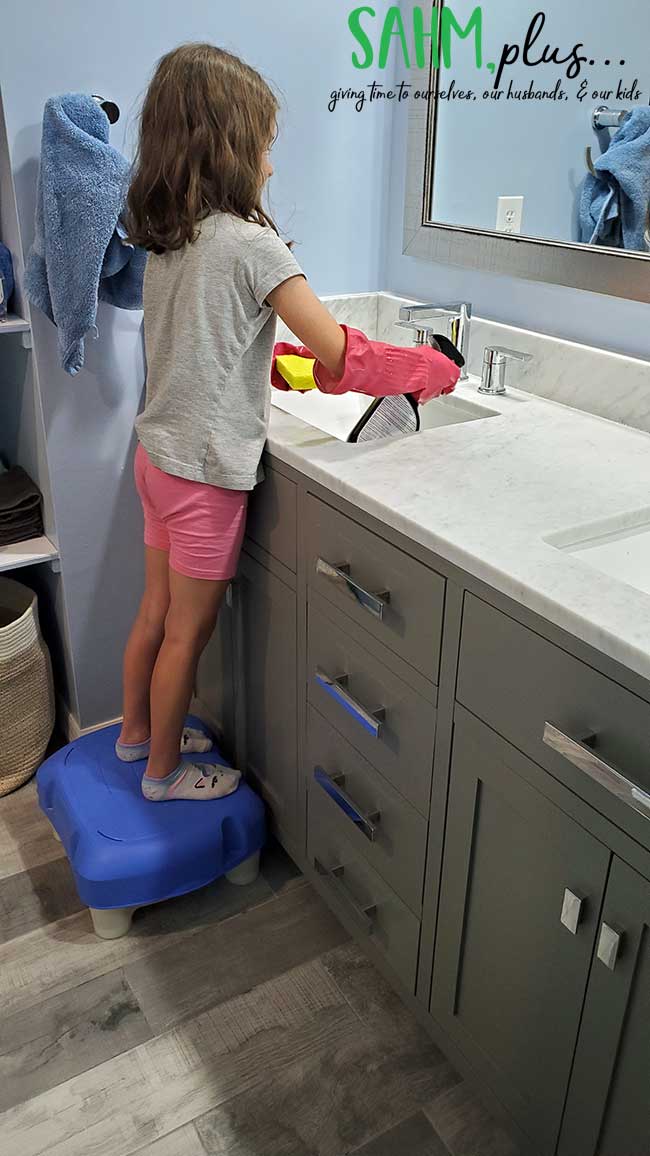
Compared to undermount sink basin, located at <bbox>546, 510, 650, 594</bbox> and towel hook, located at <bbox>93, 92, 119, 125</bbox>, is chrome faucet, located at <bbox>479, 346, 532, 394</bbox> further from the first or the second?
towel hook, located at <bbox>93, 92, 119, 125</bbox>

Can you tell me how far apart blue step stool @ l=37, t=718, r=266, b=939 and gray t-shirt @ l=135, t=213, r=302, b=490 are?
0.61 metres

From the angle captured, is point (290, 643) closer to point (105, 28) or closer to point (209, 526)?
point (209, 526)

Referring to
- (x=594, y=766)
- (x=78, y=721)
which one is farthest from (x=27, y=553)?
(x=594, y=766)

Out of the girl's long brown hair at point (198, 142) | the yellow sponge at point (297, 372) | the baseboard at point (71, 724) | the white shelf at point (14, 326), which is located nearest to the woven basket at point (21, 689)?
the baseboard at point (71, 724)

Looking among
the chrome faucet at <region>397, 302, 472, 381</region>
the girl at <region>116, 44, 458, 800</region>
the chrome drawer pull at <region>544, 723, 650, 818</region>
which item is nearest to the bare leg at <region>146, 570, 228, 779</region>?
the girl at <region>116, 44, 458, 800</region>

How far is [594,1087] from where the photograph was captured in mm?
1051

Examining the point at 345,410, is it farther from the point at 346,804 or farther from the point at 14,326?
the point at 346,804

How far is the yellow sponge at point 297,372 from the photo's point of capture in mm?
1487

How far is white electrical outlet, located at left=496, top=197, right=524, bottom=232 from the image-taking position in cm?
160

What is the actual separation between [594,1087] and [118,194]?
1.42 m

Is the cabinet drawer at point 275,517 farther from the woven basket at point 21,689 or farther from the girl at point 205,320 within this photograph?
the woven basket at point 21,689

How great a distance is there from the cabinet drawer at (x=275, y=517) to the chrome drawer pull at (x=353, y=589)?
0.10 m

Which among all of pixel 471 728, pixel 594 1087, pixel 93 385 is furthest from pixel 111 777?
pixel 594 1087

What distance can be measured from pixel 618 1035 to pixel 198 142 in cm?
120
